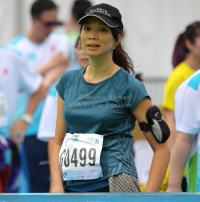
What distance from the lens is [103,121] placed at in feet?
9.84

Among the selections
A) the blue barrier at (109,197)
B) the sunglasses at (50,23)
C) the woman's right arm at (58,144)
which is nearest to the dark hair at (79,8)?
the sunglasses at (50,23)

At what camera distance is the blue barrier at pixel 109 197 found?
8.46 ft

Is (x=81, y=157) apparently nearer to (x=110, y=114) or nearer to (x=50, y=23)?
(x=110, y=114)

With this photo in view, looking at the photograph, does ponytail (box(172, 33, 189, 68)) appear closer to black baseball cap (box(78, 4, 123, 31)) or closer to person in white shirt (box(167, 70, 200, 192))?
person in white shirt (box(167, 70, 200, 192))

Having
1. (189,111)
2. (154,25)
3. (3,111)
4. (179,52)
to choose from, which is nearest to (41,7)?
(3,111)

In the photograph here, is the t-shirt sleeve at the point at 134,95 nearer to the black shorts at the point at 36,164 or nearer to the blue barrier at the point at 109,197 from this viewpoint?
the blue barrier at the point at 109,197

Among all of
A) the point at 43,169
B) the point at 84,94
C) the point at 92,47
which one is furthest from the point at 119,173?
the point at 43,169

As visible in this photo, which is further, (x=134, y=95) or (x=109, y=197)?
(x=134, y=95)

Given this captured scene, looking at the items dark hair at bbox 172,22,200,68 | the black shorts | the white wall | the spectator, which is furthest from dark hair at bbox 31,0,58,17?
the white wall

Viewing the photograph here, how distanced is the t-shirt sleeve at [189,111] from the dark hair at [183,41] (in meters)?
1.60

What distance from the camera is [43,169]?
19.4 ft

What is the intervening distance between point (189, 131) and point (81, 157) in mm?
867

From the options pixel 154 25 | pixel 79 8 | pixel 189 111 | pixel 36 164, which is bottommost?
pixel 36 164

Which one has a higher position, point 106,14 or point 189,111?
point 106,14
